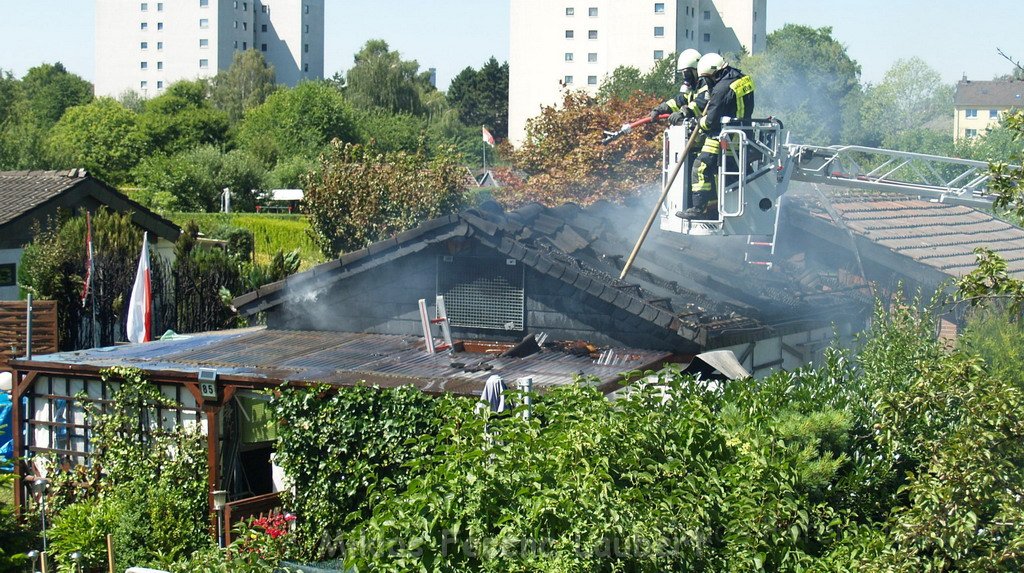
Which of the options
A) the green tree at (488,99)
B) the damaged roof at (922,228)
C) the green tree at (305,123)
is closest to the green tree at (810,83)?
the green tree at (305,123)

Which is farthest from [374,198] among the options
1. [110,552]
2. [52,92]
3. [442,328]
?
[52,92]

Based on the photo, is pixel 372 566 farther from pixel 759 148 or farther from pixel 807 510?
pixel 759 148

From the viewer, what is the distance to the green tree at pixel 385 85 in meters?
83.3

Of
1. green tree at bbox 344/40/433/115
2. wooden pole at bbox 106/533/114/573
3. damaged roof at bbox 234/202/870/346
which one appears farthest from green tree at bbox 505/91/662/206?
green tree at bbox 344/40/433/115

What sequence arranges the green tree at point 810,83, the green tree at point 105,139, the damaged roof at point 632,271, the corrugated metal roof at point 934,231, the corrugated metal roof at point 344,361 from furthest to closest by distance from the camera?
the green tree at point 105,139 < the green tree at point 810,83 < the corrugated metal roof at point 934,231 < the damaged roof at point 632,271 < the corrugated metal roof at point 344,361

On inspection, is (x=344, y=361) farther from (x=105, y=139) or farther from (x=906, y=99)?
(x=906, y=99)

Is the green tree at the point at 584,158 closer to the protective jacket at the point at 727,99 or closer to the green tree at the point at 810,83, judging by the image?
the protective jacket at the point at 727,99

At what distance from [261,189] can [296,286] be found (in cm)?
3995

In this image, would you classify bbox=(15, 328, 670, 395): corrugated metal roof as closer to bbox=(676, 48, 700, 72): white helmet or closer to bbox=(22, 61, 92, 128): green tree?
bbox=(676, 48, 700, 72): white helmet

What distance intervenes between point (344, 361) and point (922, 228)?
495 inches

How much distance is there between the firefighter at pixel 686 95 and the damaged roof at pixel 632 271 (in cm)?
210

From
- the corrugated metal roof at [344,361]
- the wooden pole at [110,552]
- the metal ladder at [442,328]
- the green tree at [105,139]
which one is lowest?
the wooden pole at [110,552]

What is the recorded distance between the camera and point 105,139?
204ft

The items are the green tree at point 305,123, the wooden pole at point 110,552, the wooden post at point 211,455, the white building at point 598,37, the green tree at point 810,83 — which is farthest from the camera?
the white building at point 598,37
